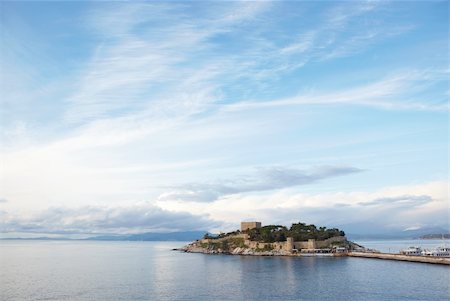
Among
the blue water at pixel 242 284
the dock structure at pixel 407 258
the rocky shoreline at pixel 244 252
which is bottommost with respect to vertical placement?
the blue water at pixel 242 284

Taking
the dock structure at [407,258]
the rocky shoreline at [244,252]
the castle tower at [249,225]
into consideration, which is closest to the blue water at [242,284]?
the dock structure at [407,258]

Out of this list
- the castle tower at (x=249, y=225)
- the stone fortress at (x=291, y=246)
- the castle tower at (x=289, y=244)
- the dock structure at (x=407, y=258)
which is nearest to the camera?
the dock structure at (x=407, y=258)

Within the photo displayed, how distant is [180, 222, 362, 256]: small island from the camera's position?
472 ft

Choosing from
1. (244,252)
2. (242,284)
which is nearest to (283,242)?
(244,252)

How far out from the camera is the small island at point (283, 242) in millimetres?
144000

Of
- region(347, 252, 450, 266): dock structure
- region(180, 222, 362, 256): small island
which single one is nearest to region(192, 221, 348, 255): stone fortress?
region(180, 222, 362, 256): small island

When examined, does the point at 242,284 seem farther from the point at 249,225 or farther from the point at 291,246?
the point at 249,225

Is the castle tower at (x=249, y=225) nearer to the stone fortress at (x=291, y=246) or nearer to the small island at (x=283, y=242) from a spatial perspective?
the small island at (x=283, y=242)

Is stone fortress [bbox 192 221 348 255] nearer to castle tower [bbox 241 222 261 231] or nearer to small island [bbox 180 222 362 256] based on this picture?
small island [bbox 180 222 362 256]

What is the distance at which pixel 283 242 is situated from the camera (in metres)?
149

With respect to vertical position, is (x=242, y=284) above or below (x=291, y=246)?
below

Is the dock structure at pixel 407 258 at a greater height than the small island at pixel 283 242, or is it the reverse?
the small island at pixel 283 242

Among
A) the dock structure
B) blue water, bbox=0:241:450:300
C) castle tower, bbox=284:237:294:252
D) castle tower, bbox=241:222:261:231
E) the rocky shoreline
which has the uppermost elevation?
castle tower, bbox=241:222:261:231

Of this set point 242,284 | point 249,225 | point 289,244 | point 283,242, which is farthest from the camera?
point 249,225
